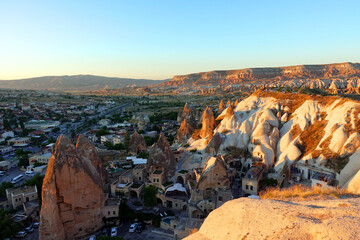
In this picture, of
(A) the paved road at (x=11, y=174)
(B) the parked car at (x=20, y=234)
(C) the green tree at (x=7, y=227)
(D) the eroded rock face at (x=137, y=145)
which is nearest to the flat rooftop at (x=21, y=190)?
(C) the green tree at (x=7, y=227)

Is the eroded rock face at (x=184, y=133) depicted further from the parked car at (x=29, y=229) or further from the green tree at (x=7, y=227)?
the green tree at (x=7, y=227)

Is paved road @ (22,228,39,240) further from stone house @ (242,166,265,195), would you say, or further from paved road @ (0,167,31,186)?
stone house @ (242,166,265,195)

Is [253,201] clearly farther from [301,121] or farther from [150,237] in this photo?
[301,121]

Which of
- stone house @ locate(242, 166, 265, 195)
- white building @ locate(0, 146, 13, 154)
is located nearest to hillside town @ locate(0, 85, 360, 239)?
stone house @ locate(242, 166, 265, 195)

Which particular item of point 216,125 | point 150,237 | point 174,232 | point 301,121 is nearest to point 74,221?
point 150,237

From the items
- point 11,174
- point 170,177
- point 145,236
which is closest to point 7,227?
point 145,236

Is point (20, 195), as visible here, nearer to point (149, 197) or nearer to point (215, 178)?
point (149, 197)
